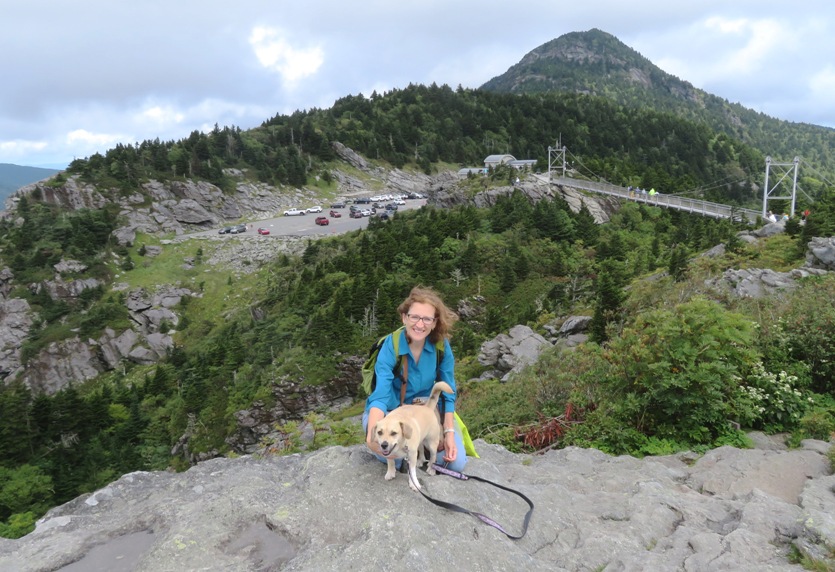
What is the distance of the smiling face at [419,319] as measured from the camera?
12.7 feet

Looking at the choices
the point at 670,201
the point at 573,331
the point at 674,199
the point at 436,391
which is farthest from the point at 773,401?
the point at 670,201

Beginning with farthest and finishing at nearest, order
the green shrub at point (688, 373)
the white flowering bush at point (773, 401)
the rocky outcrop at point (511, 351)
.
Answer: the rocky outcrop at point (511, 351) < the white flowering bush at point (773, 401) < the green shrub at point (688, 373)

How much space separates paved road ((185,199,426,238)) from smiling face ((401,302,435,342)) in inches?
1767

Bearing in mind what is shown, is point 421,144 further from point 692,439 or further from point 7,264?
point 692,439

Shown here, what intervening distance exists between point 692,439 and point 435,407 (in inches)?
162

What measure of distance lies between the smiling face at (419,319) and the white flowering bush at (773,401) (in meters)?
4.75

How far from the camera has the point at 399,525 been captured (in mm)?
3252

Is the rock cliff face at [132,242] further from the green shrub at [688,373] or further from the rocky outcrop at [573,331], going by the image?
the green shrub at [688,373]

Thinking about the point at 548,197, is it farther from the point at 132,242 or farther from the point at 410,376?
the point at 132,242

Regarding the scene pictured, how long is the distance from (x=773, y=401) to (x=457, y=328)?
56.5ft

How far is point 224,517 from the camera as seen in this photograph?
3.59m

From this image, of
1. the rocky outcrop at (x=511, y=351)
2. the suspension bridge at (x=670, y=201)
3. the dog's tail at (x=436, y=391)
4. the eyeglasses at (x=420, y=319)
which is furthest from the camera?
the suspension bridge at (x=670, y=201)

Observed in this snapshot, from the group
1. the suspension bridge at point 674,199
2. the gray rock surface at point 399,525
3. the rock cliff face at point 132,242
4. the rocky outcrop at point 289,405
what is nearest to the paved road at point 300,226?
the rock cliff face at point 132,242

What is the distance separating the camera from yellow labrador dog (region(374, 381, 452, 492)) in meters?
3.48
